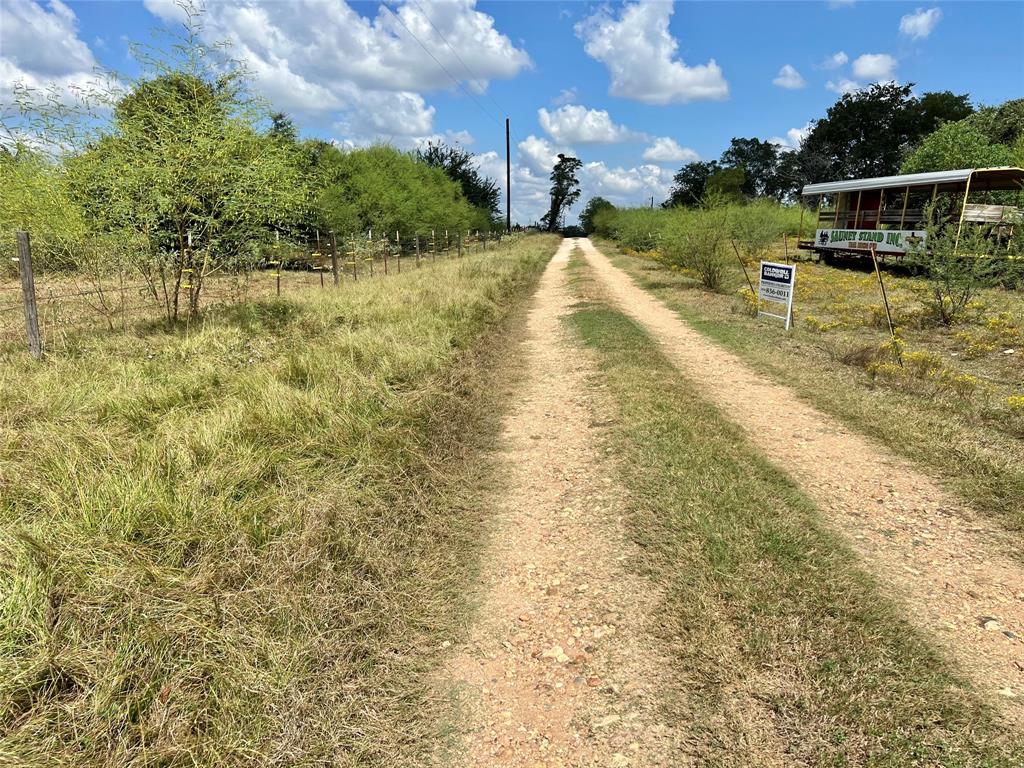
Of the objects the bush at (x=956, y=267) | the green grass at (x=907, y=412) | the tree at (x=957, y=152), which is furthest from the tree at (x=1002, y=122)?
the green grass at (x=907, y=412)

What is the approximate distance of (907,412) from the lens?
5215 millimetres

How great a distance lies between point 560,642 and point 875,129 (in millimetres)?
59055

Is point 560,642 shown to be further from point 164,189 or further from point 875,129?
point 875,129

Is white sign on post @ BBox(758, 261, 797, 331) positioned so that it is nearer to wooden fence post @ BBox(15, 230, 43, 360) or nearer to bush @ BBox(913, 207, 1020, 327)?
bush @ BBox(913, 207, 1020, 327)

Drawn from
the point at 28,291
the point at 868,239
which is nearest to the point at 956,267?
the point at 868,239

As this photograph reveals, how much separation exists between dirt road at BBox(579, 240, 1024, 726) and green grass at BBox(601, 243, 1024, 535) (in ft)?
0.57

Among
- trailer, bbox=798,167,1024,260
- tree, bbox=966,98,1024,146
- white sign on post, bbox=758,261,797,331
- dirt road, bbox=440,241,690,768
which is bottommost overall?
dirt road, bbox=440,241,690,768

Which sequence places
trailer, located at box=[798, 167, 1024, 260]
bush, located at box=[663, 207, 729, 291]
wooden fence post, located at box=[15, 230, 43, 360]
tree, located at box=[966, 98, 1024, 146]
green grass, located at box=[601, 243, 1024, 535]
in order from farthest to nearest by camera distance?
tree, located at box=[966, 98, 1024, 146], trailer, located at box=[798, 167, 1024, 260], bush, located at box=[663, 207, 729, 291], wooden fence post, located at box=[15, 230, 43, 360], green grass, located at box=[601, 243, 1024, 535]

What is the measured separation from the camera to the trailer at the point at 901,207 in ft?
51.0

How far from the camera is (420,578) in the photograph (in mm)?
2965

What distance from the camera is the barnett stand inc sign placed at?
16781 millimetres

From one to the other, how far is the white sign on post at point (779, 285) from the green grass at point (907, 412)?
410mm

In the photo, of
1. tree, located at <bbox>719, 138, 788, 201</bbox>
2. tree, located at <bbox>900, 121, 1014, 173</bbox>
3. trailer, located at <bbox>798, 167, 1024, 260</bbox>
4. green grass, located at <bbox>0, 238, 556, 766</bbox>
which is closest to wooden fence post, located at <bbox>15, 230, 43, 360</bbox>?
green grass, located at <bbox>0, 238, 556, 766</bbox>

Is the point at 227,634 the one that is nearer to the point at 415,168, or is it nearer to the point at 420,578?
the point at 420,578
